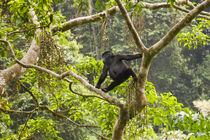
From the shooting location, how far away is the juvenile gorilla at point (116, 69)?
133 inches

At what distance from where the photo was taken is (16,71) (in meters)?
3.01

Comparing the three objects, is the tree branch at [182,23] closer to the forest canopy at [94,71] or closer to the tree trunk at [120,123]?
the forest canopy at [94,71]


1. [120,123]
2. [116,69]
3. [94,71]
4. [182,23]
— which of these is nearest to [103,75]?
[116,69]

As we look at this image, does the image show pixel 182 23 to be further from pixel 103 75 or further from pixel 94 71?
pixel 94 71

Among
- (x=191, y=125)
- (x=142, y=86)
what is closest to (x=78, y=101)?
(x=142, y=86)

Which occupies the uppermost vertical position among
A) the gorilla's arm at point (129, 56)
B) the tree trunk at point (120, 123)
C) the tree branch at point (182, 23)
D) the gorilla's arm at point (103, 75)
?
the tree branch at point (182, 23)

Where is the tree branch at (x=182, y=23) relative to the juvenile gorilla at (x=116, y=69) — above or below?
above

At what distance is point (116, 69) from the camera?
11.9ft

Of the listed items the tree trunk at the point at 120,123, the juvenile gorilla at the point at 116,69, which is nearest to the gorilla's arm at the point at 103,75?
the juvenile gorilla at the point at 116,69

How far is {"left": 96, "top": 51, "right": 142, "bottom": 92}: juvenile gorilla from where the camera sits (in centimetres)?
338

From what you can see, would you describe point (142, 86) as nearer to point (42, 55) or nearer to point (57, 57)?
point (57, 57)

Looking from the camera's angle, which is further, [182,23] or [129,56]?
[129,56]

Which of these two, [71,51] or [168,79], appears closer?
[71,51]

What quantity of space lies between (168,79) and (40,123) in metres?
15.5
